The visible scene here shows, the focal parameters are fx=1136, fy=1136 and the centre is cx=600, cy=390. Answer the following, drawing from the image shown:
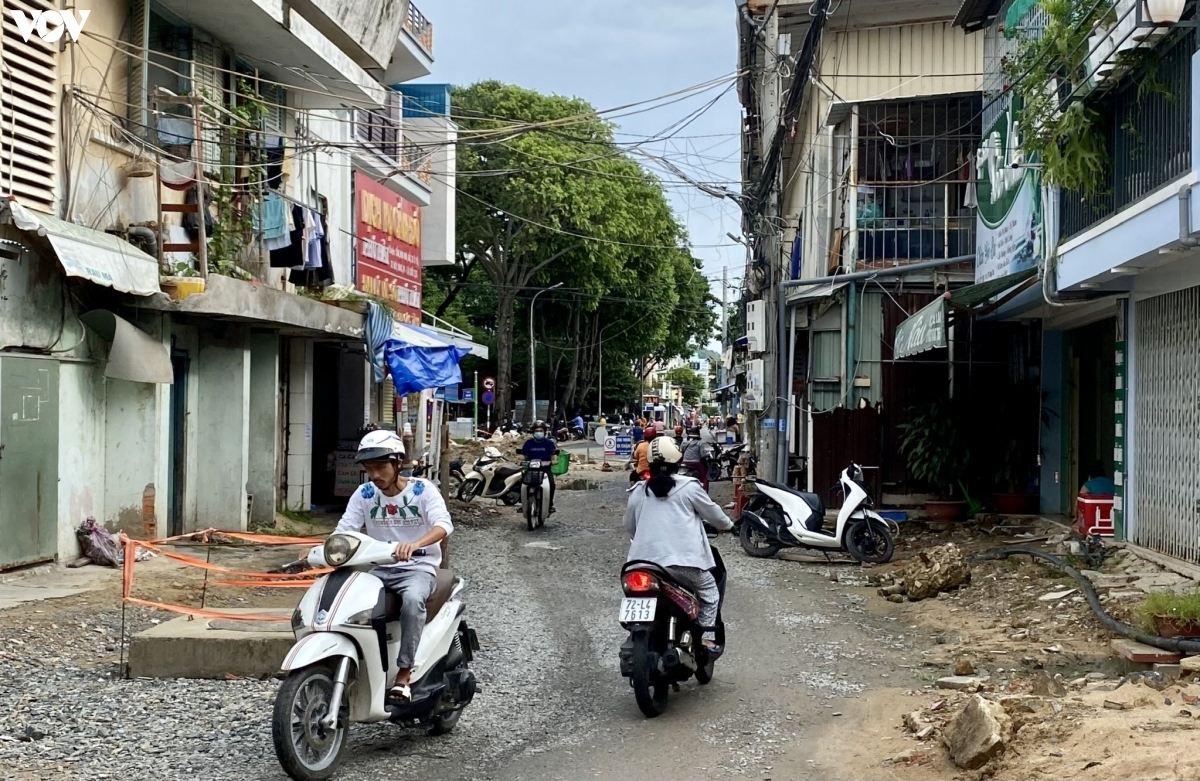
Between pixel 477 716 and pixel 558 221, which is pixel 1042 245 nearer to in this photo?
pixel 477 716

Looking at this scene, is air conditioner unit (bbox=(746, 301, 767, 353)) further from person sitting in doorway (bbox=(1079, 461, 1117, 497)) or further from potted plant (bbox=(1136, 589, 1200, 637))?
potted plant (bbox=(1136, 589, 1200, 637))

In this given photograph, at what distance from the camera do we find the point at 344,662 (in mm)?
5234

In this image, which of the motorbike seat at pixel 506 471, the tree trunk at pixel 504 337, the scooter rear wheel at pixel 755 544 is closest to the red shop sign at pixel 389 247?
the motorbike seat at pixel 506 471

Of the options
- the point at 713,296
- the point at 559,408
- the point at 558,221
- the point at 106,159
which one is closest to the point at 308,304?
the point at 106,159

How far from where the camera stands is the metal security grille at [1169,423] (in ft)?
31.9

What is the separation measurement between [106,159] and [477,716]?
8.30 metres

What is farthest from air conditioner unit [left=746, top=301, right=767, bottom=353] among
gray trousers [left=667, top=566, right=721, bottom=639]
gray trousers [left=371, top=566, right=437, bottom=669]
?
gray trousers [left=371, top=566, right=437, bottom=669]

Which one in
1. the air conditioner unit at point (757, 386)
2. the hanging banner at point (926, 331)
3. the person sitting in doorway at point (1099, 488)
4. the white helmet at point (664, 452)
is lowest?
the person sitting in doorway at point (1099, 488)

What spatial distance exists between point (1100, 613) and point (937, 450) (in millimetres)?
7573

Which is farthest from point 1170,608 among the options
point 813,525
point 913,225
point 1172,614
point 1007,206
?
point 913,225

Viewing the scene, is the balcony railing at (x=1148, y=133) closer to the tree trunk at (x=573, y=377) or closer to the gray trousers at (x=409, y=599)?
the gray trousers at (x=409, y=599)

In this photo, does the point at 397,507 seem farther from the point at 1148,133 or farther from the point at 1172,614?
the point at 1148,133

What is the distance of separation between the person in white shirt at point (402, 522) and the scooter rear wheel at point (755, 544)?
8.95 meters

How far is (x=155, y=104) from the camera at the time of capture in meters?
13.2
